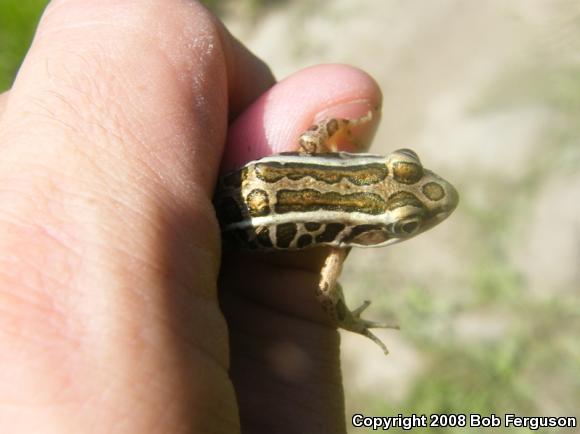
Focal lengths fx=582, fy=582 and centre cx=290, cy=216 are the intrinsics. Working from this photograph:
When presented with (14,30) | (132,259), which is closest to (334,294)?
(132,259)

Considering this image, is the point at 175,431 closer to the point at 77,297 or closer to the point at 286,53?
the point at 77,297

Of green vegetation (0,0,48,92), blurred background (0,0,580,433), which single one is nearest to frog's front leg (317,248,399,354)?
blurred background (0,0,580,433)

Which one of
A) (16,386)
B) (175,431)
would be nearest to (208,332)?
(175,431)

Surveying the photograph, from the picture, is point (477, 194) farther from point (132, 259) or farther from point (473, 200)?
point (132, 259)

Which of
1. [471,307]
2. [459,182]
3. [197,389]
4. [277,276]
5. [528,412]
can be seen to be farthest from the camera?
[459,182]

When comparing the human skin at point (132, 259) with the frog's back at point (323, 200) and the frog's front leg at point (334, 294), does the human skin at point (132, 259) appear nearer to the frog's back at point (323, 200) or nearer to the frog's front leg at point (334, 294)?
the frog's front leg at point (334, 294)

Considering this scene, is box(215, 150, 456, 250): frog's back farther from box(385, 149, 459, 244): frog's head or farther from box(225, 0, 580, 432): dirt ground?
box(225, 0, 580, 432): dirt ground
